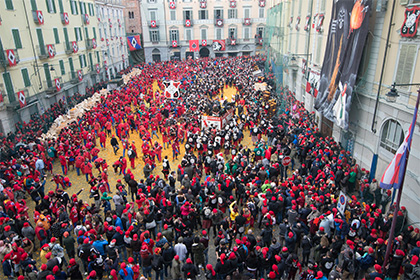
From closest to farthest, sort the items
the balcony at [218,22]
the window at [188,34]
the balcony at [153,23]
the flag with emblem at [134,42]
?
the flag with emblem at [134,42] → the balcony at [153,23] → the balcony at [218,22] → the window at [188,34]

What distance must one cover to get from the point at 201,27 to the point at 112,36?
17.8 meters

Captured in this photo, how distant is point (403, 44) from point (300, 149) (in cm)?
655

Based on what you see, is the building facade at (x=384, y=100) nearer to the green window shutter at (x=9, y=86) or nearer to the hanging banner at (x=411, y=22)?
the hanging banner at (x=411, y=22)

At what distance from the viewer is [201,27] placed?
57.4 metres

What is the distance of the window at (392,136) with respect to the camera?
1163cm

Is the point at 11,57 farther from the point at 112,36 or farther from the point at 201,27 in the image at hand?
the point at 201,27

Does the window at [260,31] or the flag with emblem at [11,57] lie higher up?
the window at [260,31]

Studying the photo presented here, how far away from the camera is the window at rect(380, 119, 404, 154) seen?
38.2 feet

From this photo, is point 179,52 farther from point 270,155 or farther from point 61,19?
point 270,155

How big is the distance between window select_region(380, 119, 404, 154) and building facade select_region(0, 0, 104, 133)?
2277 cm

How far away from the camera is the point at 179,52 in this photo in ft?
192

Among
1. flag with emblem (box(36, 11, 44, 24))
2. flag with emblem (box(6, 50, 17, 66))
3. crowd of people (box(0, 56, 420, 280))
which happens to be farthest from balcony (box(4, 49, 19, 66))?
crowd of people (box(0, 56, 420, 280))

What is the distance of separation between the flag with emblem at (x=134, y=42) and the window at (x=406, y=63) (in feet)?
163

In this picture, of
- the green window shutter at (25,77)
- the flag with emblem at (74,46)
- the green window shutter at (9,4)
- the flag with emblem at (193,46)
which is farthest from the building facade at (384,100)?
the flag with emblem at (193,46)
